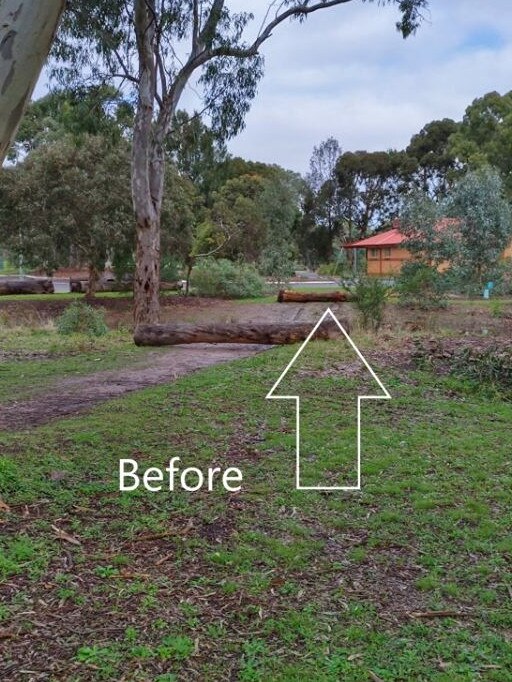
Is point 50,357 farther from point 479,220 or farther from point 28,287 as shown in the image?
point 28,287

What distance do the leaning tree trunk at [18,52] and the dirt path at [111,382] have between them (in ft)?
9.76

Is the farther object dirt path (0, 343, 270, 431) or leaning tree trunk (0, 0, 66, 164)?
dirt path (0, 343, 270, 431)

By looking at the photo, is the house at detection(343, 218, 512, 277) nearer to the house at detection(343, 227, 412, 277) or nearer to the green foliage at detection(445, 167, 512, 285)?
the house at detection(343, 227, 412, 277)

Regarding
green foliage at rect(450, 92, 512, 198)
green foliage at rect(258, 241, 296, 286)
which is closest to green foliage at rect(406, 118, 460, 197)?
green foliage at rect(450, 92, 512, 198)

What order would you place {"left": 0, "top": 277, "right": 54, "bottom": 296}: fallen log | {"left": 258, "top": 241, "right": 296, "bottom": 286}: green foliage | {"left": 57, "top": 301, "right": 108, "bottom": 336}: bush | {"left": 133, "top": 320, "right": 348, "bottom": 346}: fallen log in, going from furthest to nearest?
{"left": 258, "top": 241, "right": 296, "bottom": 286}: green foliage → {"left": 0, "top": 277, "right": 54, "bottom": 296}: fallen log → {"left": 57, "top": 301, "right": 108, "bottom": 336}: bush → {"left": 133, "top": 320, "right": 348, "bottom": 346}: fallen log

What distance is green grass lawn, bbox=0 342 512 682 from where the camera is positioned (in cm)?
246

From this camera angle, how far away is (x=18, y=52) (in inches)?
118

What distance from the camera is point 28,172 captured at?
20.2m

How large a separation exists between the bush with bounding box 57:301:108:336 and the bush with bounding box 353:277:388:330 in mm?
5059

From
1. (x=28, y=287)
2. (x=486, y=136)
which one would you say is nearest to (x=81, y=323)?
(x=28, y=287)

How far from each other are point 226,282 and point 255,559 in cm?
2221

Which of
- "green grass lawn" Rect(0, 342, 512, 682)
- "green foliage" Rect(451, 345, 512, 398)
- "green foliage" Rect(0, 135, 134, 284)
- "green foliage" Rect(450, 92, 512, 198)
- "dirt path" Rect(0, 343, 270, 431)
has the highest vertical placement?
"green foliage" Rect(450, 92, 512, 198)

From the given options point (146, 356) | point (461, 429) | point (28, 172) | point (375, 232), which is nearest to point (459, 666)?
point (461, 429)

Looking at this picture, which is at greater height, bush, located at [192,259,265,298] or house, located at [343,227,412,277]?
house, located at [343,227,412,277]
